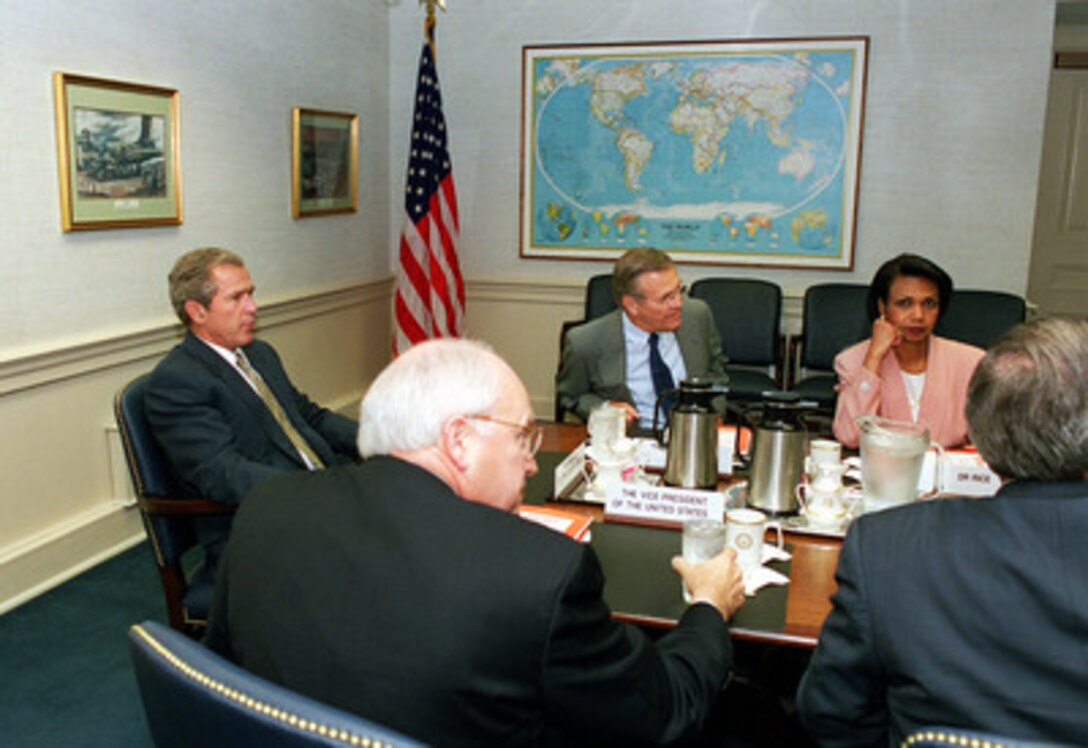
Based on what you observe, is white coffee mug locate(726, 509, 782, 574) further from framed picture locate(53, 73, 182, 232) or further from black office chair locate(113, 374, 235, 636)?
framed picture locate(53, 73, 182, 232)

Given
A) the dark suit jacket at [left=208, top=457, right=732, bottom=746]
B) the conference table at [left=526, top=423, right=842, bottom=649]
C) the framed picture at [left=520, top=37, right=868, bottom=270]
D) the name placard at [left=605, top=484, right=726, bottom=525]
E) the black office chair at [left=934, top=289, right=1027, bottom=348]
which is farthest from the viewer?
the framed picture at [left=520, top=37, right=868, bottom=270]

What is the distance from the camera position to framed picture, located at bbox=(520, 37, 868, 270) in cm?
497

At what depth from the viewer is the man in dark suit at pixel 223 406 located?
7.62ft

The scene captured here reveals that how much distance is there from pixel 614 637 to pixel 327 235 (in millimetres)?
4167

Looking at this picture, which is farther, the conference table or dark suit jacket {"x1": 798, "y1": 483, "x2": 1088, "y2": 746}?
the conference table

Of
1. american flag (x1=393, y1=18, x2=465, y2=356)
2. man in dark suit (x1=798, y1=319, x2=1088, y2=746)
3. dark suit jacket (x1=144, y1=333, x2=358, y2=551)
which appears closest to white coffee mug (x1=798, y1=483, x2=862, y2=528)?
man in dark suit (x1=798, y1=319, x2=1088, y2=746)

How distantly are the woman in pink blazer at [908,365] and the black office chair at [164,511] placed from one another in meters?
1.75

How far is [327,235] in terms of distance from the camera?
5016 millimetres

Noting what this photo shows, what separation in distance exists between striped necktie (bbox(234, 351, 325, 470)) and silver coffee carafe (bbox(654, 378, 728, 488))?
1085 mm

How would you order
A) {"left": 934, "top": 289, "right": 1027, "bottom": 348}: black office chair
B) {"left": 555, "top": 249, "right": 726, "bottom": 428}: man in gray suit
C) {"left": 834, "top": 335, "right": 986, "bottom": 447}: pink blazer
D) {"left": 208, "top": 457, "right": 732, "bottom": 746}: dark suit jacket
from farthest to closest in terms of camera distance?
{"left": 934, "top": 289, "right": 1027, "bottom": 348}: black office chair
{"left": 555, "top": 249, "right": 726, "bottom": 428}: man in gray suit
{"left": 834, "top": 335, "right": 986, "bottom": 447}: pink blazer
{"left": 208, "top": 457, "right": 732, "bottom": 746}: dark suit jacket

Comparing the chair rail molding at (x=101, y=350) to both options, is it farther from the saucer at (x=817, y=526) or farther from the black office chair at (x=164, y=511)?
the saucer at (x=817, y=526)

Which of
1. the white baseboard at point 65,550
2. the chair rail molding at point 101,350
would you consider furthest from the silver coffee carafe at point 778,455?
the white baseboard at point 65,550

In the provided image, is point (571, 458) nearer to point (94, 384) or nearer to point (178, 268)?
point (178, 268)

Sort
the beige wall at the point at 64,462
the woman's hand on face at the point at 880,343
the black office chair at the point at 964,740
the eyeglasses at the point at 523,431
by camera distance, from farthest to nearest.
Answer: the beige wall at the point at 64,462 < the woman's hand on face at the point at 880,343 < the eyeglasses at the point at 523,431 < the black office chair at the point at 964,740
